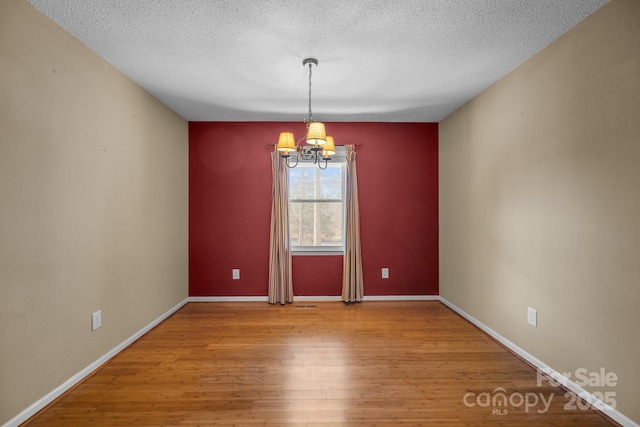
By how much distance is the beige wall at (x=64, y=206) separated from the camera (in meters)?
1.76

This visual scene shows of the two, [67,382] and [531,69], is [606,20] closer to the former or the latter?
[531,69]

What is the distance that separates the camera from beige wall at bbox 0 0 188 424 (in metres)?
1.76

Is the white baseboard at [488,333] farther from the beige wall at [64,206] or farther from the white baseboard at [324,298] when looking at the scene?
the white baseboard at [324,298]

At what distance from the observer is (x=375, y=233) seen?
434cm

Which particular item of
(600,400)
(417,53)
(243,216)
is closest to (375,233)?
(243,216)

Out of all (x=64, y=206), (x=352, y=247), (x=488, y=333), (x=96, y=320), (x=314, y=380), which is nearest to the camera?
(x=64, y=206)

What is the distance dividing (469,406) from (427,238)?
8.61 ft

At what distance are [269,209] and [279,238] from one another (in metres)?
0.44

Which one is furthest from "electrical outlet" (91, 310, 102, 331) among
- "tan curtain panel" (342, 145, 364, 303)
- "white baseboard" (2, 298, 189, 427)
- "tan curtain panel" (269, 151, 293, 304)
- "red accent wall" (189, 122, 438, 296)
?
"tan curtain panel" (342, 145, 364, 303)

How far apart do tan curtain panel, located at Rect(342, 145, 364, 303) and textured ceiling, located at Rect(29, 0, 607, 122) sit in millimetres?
1191

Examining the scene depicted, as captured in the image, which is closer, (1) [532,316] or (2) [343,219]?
(1) [532,316]

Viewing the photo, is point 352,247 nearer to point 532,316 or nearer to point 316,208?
point 316,208

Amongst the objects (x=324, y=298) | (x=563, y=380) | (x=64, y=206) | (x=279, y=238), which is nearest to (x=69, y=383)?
(x=64, y=206)

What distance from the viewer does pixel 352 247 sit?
422 centimetres
